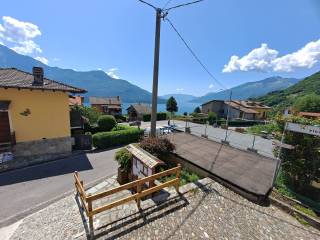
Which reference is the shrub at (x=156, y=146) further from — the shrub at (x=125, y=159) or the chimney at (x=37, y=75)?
the chimney at (x=37, y=75)

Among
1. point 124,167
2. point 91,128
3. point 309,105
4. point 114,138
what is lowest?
point 114,138

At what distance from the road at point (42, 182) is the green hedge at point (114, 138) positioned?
2.62 meters

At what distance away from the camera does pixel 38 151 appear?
14117mm

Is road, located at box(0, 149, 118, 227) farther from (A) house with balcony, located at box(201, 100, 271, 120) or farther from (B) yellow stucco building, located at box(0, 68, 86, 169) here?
(A) house with balcony, located at box(201, 100, 271, 120)

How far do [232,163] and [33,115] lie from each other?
48.5 feet

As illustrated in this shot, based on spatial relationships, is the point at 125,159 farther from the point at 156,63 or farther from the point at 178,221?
the point at 156,63

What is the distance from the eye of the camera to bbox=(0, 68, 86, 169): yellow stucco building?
12.6 metres

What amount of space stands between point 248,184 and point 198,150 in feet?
13.9

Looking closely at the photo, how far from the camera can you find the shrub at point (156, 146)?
9.41 m

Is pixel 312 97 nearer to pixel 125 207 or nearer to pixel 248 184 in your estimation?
pixel 248 184

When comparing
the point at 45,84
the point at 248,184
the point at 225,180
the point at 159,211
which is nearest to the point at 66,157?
the point at 45,84

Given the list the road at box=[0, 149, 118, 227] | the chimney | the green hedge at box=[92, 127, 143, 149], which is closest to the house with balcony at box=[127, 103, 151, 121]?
the green hedge at box=[92, 127, 143, 149]

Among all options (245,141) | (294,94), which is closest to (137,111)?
(245,141)

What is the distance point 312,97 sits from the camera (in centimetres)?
4828
